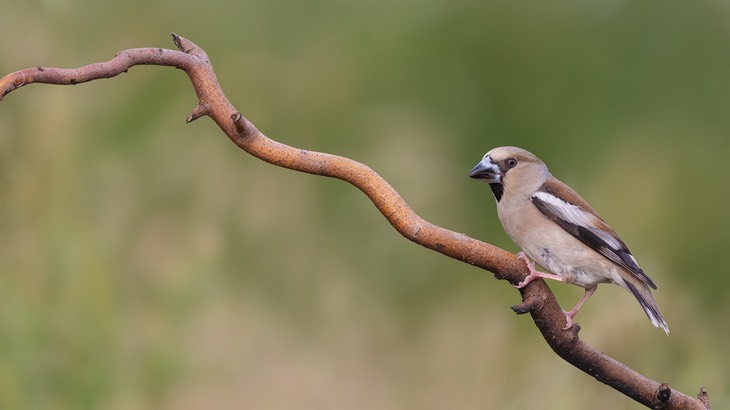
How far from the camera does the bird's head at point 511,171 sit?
2795 millimetres

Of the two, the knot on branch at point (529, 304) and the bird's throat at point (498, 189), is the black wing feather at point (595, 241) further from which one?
the knot on branch at point (529, 304)

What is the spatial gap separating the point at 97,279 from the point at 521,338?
1.80 meters

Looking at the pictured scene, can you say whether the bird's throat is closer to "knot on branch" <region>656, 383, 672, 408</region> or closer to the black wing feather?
the black wing feather

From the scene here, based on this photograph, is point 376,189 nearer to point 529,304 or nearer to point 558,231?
point 529,304

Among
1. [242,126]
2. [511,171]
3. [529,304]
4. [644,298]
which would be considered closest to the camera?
[242,126]

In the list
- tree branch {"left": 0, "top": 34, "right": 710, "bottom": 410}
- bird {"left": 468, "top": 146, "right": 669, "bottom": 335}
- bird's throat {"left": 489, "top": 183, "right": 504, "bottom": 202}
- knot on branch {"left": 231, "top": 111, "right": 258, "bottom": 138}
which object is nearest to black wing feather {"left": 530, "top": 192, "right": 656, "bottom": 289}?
bird {"left": 468, "top": 146, "right": 669, "bottom": 335}

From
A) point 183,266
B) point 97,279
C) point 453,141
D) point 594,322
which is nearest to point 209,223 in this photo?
point 183,266

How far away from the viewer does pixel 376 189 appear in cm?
192

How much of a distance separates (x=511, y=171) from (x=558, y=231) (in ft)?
0.78

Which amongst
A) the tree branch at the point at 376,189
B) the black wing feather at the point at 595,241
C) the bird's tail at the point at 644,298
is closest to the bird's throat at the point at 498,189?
the black wing feather at the point at 595,241

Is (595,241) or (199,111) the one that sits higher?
(595,241)

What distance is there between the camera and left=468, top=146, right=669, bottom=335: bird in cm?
268

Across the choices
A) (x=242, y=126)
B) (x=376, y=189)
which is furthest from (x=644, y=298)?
(x=242, y=126)

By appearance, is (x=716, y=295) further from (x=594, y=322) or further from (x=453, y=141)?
(x=453, y=141)
